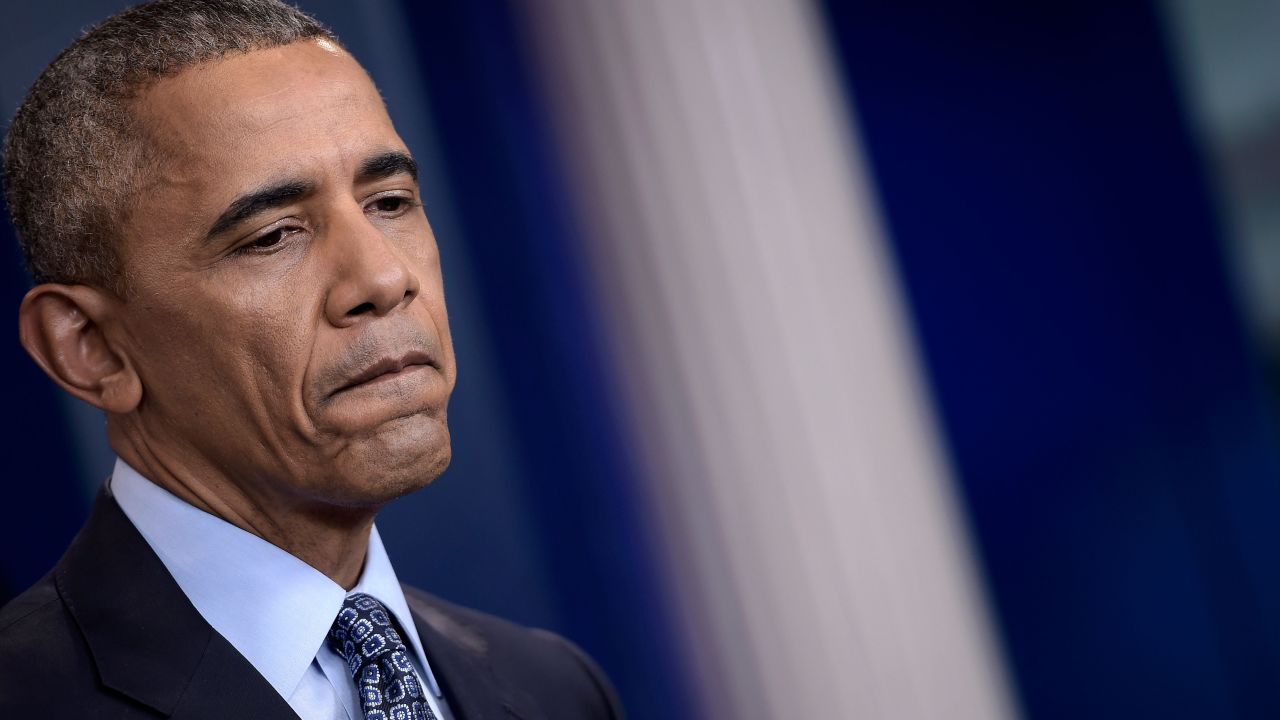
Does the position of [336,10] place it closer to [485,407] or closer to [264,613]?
[485,407]

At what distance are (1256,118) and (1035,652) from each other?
50.8 inches

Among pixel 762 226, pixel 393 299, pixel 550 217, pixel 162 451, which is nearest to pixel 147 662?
pixel 162 451

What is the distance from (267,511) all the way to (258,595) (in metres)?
0.11

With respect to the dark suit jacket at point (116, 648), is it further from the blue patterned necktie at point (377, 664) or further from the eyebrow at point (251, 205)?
the eyebrow at point (251, 205)

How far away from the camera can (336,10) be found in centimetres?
224

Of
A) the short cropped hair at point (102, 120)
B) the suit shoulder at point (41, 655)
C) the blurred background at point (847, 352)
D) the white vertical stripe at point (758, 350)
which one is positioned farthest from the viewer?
the white vertical stripe at point (758, 350)

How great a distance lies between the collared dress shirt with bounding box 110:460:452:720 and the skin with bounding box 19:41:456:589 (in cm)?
3

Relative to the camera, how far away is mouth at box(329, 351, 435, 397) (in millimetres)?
1397

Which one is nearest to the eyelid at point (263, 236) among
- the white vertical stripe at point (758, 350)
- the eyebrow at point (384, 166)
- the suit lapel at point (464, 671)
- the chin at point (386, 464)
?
the eyebrow at point (384, 166)

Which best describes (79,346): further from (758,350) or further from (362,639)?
(758,350)

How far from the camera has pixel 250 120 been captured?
4.57ft

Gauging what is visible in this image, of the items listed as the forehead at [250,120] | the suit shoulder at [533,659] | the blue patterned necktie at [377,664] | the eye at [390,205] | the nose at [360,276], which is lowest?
the suit shoulder at [533,659]

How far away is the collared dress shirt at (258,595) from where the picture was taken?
1394 millimetres

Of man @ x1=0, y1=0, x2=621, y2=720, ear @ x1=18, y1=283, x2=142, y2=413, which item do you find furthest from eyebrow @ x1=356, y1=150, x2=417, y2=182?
ear @ x1=18, y1=283, x2=142, y2=413
